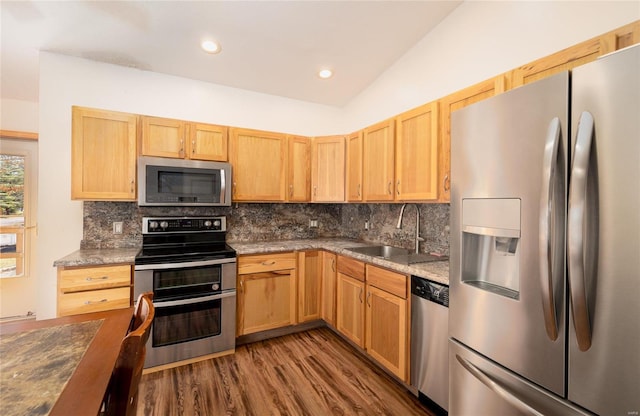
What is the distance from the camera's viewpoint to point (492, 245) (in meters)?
1.33

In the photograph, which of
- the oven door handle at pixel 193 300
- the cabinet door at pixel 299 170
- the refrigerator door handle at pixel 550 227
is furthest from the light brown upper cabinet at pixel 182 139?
→ the refrigerator door handle at pixel 550 227

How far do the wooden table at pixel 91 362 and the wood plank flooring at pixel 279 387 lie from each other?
3.18ft

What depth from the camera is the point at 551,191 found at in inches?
38.3

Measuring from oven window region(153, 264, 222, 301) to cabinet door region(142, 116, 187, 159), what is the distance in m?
1.09

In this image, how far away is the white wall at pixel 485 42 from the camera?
1.49 meters

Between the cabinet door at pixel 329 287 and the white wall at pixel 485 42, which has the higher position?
the white wall at pixel 485 42

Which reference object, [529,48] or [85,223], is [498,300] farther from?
[85,223]

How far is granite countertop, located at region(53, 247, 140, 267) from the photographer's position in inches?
79.5

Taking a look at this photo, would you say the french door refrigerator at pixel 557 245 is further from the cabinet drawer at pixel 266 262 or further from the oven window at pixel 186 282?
the oven window at pixel 186 282

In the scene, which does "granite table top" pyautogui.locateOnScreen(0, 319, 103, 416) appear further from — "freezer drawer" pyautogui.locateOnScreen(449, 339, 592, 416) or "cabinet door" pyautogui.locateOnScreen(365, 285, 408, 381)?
"cabinet door" pyautogui.locateOnScreen(365, 285, 408, 381)

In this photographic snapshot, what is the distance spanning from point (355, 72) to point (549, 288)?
107 inches

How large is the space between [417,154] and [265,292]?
191cm

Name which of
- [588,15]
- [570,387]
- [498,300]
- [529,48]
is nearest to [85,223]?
[498,300]

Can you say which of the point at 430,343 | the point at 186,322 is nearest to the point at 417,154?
the point at 430,343
